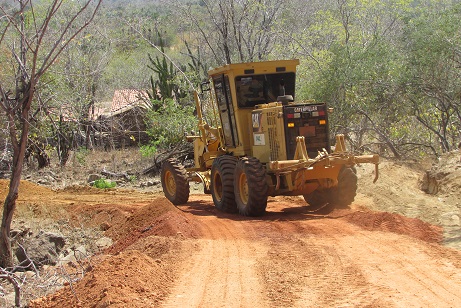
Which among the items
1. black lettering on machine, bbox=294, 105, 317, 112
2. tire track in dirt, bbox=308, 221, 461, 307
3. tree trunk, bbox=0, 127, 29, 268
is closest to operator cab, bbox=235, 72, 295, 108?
black lettering on machine, bbox=294, 105, 317, 112

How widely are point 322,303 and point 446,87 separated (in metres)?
12.3

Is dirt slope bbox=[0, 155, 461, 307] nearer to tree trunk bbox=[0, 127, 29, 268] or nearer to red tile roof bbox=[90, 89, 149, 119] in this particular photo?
tree trunk bbox=[0, 127, 29, 268]

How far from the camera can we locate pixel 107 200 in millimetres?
16812

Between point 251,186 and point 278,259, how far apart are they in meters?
3.60

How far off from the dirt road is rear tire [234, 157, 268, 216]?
83 cm

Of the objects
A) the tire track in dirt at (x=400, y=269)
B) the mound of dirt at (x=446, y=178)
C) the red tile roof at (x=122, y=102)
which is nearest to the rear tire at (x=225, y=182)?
the tire track in dirt at (x=400, y=269)

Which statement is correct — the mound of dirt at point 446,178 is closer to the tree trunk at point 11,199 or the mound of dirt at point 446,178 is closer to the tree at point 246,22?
the tree trunk at point 11,199

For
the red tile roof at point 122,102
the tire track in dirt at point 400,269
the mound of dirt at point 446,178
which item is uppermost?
the red tile roof at point 122,102

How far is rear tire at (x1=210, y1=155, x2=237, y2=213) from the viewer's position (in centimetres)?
1327

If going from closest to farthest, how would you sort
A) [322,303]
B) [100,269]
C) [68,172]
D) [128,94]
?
1. [322,303]
2. [100,269]
3. [68,172]
4. [128,94]

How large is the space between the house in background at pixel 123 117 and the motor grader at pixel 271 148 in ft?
51.2

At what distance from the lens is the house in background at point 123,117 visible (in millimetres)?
29578

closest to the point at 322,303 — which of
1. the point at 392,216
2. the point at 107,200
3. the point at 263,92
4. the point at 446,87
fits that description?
the point at 392,216

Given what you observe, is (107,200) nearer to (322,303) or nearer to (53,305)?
(53,305)
